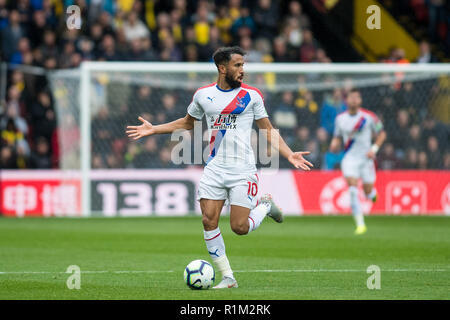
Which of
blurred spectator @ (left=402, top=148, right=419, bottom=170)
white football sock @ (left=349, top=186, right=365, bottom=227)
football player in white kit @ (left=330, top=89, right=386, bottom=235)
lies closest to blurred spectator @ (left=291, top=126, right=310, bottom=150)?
blurred spectator @ (left=402, top=148, right=419, bottom=170)

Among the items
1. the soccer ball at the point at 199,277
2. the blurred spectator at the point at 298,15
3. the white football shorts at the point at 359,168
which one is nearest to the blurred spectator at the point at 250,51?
the blurred spectator at the point at 298,15

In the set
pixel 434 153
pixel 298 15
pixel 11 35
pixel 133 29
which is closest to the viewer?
pixel 11 35

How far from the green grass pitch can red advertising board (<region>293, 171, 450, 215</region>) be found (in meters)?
1.60

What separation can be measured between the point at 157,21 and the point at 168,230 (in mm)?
8009

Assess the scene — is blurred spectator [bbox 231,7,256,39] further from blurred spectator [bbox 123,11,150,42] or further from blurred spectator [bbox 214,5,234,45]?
blurred spectator [bbox 123,11,150,42]

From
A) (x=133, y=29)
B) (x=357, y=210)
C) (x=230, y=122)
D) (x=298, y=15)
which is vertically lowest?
(x=357, y=210)

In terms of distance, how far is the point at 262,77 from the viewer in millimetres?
21953

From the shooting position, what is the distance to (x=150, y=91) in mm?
21734

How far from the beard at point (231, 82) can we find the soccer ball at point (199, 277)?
1.71 meters

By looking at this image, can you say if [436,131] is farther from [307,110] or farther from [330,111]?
[307,110]

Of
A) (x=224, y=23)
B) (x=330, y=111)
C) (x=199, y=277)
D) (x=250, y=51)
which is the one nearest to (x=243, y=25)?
(x=224, y=23)

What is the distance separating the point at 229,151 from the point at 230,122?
10.9 inches

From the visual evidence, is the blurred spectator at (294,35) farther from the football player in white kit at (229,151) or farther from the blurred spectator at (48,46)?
the football player in white kit at (229,151)
